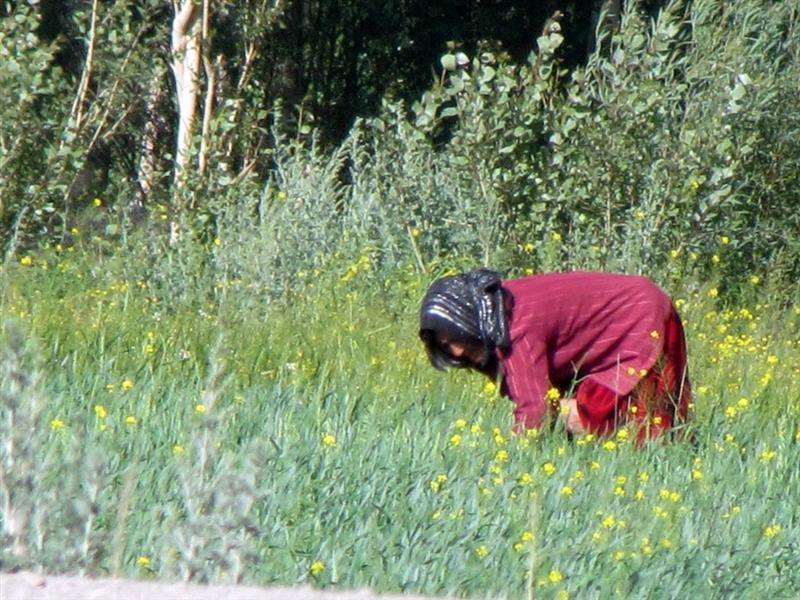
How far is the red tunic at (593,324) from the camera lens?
22.0ft

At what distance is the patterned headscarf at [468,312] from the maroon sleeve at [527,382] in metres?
0.08

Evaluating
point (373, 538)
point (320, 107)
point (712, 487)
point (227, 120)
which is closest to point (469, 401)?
point (712, 487)

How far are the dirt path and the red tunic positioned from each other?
10.3 feet

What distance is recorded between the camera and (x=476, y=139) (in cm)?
1070

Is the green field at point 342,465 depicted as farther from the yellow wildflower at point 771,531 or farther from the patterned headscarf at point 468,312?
the patterned headscarf at point 468,312

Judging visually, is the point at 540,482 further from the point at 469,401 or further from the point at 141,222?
the point at 141,222

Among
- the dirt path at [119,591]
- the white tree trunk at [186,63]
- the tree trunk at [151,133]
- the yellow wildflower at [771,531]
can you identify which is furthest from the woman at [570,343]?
the tree trunk at [151,133]

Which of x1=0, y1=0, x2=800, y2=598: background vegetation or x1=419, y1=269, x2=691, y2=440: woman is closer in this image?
x1=0, y1=0, x2=800, y2=598: background vegetation

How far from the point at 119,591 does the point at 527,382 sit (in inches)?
128

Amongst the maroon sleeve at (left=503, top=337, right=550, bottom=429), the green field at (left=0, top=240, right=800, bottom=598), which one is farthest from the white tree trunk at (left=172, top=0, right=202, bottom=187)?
the maroon sleeve at (left=503, top=337, right=550, bottom=429)

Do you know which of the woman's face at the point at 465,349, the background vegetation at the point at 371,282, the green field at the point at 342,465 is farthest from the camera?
the woman's face at the point at 465,349

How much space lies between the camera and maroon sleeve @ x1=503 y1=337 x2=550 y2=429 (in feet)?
21.4

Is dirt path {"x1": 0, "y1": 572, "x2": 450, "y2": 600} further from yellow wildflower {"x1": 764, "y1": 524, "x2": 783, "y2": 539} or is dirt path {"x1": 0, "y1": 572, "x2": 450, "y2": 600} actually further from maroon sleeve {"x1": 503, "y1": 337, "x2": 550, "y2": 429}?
maroon sleeve {"x1": 503, "y1": 337, "x2": 550, "y2": 429}

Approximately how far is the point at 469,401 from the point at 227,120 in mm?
4789
